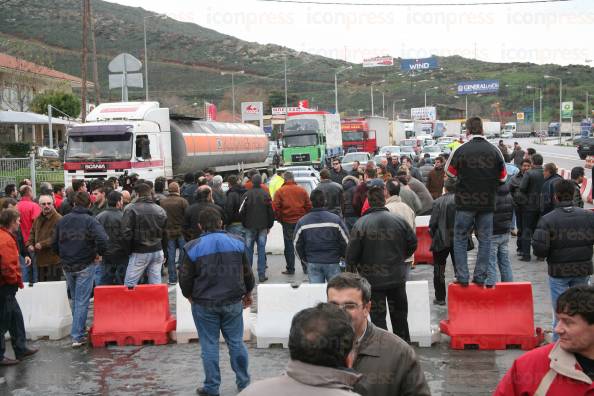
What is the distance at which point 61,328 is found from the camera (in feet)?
33.4

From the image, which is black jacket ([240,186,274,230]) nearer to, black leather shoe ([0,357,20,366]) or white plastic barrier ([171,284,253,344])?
white plastic barrier ([171,284,253,344])

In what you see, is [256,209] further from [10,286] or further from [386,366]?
[386,366]

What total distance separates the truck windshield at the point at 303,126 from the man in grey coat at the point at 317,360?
4087 centimetres

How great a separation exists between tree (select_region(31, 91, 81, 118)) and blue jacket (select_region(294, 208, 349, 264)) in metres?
49.9

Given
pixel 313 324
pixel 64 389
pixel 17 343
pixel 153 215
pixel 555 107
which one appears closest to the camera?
pixel 313 324

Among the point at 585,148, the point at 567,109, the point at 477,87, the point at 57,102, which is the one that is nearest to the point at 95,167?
the point at 585,148

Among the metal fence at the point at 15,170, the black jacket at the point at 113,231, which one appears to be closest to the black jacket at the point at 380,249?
the black jacket at the point at 113,231

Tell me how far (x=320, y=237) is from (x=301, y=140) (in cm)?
3462

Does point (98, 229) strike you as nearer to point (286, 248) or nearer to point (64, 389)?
point (64, 389)

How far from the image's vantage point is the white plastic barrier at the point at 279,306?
368 inches

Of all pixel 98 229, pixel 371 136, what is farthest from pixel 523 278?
pixel 371 136

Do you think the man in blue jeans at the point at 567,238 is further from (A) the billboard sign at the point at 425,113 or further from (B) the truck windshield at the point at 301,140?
(A) the billboard sign at the point at 425,113

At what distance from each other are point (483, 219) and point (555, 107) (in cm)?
13681

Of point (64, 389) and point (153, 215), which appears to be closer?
point (64, 389)
